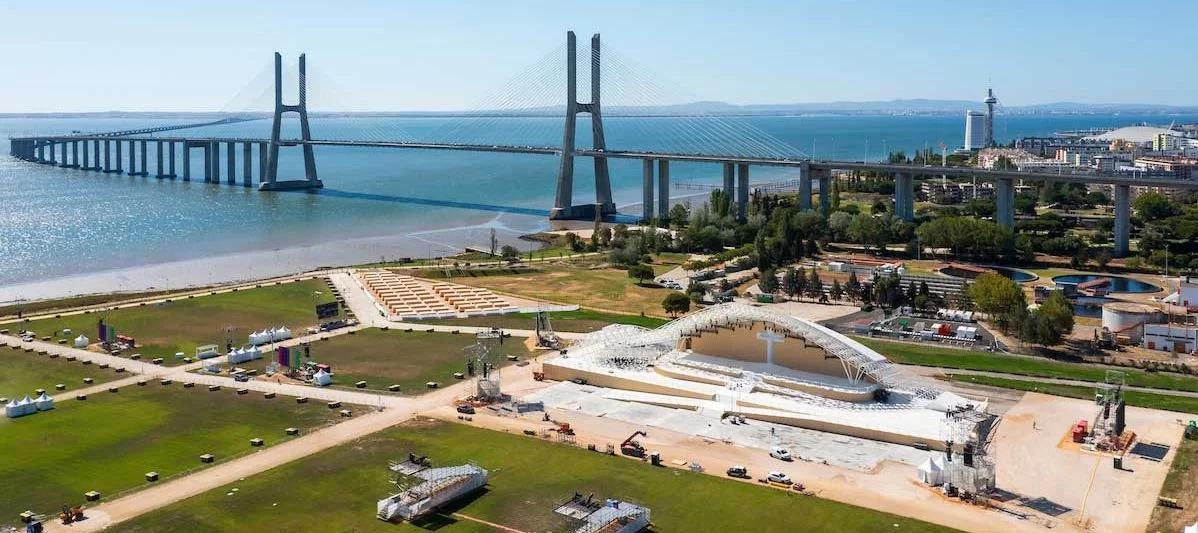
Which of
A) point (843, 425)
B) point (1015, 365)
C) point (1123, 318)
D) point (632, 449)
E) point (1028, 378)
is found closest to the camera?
point (632, 449)

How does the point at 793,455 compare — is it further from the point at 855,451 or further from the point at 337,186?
the point at 337,186

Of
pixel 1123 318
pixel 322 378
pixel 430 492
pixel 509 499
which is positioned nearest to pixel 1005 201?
pixel 1123 318

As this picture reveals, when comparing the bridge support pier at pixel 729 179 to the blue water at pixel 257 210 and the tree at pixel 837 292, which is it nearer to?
the blue water at pixel 257 210

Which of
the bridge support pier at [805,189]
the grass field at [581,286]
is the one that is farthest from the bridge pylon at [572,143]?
the grass field at [581,286]

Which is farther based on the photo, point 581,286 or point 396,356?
point 581,286

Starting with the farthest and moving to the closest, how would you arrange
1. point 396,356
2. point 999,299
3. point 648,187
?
point 648,187
point 999,299
point 396,356

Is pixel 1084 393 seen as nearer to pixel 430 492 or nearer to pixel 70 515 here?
pixel 430 492

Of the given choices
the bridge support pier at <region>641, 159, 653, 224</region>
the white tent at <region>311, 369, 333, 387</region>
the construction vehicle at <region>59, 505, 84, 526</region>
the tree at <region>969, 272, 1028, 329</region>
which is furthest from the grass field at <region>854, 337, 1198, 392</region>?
the bridge support pier at <region>641, 159, 653, 224</region>
